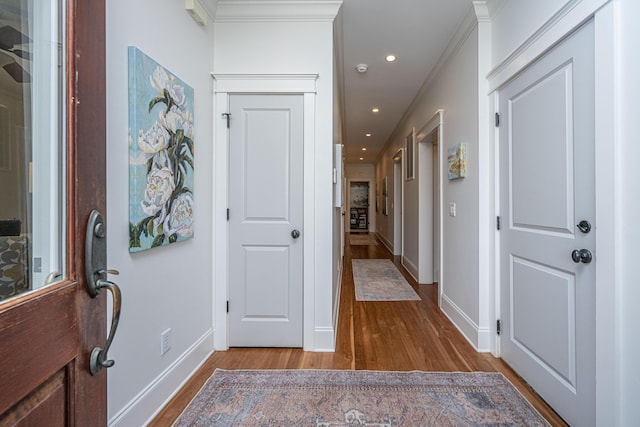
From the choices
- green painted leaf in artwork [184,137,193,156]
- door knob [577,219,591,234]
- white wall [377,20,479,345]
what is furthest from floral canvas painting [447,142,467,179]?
green painted leaf in artwork [184,137,193,156]

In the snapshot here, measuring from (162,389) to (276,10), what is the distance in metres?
2.56

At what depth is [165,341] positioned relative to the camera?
1619 mm

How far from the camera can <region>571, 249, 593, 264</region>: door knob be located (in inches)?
52.9

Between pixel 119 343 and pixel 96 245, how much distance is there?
89cm

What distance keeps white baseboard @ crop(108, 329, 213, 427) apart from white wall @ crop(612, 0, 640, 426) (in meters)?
2.08

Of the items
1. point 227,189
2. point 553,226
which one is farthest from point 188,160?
point 553,226

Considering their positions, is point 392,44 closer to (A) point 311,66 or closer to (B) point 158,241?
(A) point 311,66

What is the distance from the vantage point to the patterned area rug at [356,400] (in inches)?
58.4

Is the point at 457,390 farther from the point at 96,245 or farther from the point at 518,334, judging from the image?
the point at 96,245

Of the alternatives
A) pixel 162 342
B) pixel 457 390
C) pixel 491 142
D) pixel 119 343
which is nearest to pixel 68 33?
pixel 119 343

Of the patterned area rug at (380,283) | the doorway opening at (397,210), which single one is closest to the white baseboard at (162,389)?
the patterned area rug at (380,283)

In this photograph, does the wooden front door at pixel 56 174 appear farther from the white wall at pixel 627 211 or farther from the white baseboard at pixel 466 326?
the white baseboard at pixel 466 326

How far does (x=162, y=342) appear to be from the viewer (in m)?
1.59

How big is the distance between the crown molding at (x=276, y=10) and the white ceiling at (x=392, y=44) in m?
0.20
